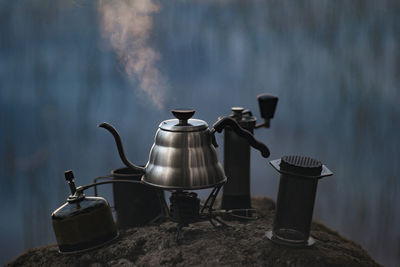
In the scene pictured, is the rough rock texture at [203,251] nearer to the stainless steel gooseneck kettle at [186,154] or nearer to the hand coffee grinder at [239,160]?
the hand coffee grinder at [239,160]

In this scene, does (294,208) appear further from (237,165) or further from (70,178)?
(70,178)

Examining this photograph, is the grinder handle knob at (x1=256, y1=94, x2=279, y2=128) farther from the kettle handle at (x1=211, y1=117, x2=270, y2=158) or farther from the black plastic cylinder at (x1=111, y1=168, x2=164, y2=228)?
the black plastic cylinder at (x1=111, y1=168, x2=164, y2=228)

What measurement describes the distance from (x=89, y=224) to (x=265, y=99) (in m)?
1.56

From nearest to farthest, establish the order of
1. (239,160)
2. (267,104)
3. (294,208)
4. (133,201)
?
(294,208) → (133,201) → (239,160) → (267,104)

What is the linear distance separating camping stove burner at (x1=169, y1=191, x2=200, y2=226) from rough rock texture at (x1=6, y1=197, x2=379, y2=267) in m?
0.12

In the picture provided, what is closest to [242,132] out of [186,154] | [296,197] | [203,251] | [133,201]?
[186,154]

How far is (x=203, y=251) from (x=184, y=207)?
0.31 meters

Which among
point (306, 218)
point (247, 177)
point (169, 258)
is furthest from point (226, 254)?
point (247, 177)

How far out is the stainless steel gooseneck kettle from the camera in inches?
92.7

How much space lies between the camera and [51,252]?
2670 millimetres

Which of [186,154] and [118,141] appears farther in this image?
[118,141]

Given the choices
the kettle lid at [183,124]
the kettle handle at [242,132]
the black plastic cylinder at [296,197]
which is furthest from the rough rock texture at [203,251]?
the kettle lid at [183,124]

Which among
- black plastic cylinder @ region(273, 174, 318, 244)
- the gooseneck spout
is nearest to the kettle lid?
the gooseneck spout

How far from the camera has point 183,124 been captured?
2.46 metres
